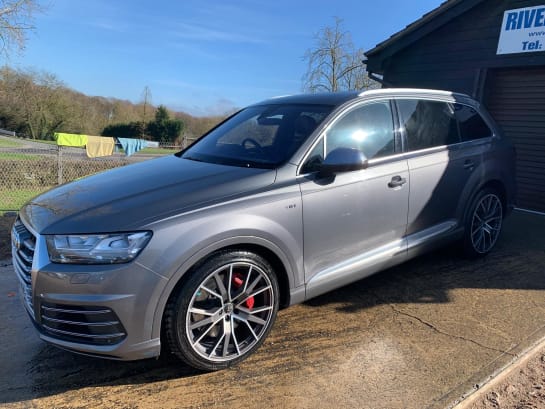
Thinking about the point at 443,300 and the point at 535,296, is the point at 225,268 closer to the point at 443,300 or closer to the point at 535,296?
the point at 443,300

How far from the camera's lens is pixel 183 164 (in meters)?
3.55

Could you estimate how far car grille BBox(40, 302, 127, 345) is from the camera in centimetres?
245

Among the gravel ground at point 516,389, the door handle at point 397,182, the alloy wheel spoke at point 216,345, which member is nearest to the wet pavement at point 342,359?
the gravel ground at point 516,389

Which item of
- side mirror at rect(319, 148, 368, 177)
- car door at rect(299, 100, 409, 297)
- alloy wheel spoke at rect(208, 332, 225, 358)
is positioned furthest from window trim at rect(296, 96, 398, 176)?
alloy wheel spoke at rect(208, 332, 225, 358)

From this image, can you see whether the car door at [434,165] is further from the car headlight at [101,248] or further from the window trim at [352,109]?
the car headlight at [101,248]

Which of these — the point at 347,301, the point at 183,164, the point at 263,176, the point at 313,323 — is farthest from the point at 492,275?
the point at 183,164

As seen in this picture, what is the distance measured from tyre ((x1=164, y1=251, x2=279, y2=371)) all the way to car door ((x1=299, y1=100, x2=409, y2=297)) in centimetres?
40

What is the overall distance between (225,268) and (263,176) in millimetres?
691

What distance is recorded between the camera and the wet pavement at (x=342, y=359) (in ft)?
8.54

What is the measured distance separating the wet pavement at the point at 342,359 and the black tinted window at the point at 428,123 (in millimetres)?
1345

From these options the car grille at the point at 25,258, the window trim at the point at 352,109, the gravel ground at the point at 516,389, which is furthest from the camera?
the window trim at the point at 352,109

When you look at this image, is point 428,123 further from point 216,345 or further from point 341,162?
point 216,345

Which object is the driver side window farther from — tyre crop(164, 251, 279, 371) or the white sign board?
the white sign board

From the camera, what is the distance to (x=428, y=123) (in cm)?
418
